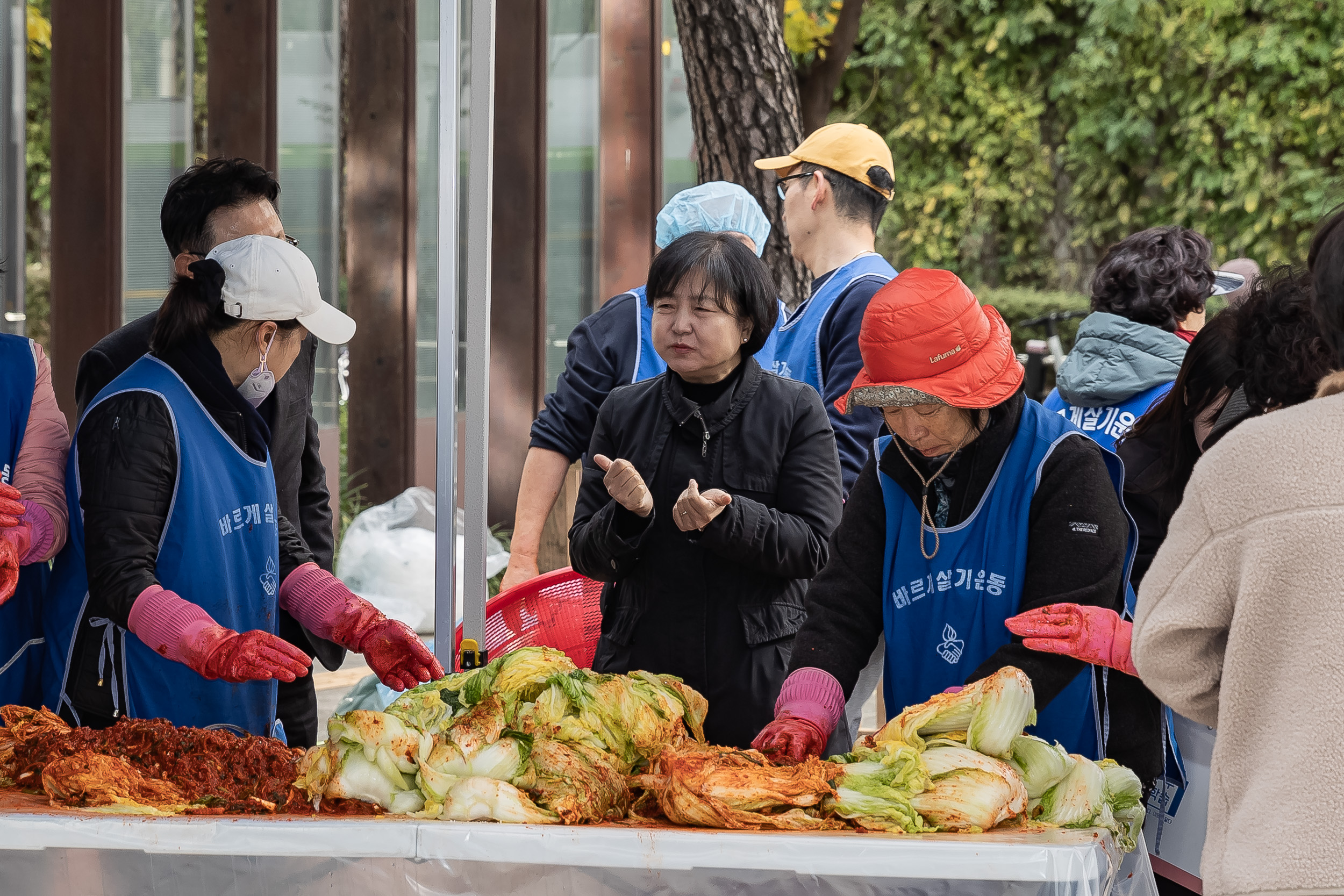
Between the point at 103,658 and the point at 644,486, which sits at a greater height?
the point at 644,486

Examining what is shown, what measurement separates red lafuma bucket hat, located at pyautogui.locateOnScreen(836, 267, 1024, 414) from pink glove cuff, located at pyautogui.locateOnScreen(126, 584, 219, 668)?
1.21m

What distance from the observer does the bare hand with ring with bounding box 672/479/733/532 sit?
2.43m

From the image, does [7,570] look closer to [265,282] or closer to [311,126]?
[265,282]

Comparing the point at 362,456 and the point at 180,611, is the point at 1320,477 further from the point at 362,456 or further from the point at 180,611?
the point at 362,456

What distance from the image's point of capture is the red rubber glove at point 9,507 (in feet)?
7.38

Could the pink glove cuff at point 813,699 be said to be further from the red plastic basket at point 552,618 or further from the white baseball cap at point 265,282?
the white baseball cap at point 265,282

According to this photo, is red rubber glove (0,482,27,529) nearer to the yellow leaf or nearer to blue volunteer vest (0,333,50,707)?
blue volunteer vest (0,333,50,707)

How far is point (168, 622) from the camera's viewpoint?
2.27 m

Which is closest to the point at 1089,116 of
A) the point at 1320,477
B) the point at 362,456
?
the point at 362,456

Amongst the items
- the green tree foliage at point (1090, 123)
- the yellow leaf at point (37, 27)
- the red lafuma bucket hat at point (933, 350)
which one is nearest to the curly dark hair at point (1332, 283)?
the red lafuma bucket hat at point (933, 350)

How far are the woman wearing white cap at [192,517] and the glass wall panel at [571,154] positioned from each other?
560 centimetres

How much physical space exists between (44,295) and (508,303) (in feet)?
21.7

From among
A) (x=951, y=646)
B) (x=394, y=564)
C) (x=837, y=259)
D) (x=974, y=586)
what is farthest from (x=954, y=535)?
(x=394, y=564)

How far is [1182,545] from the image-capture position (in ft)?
4.73
